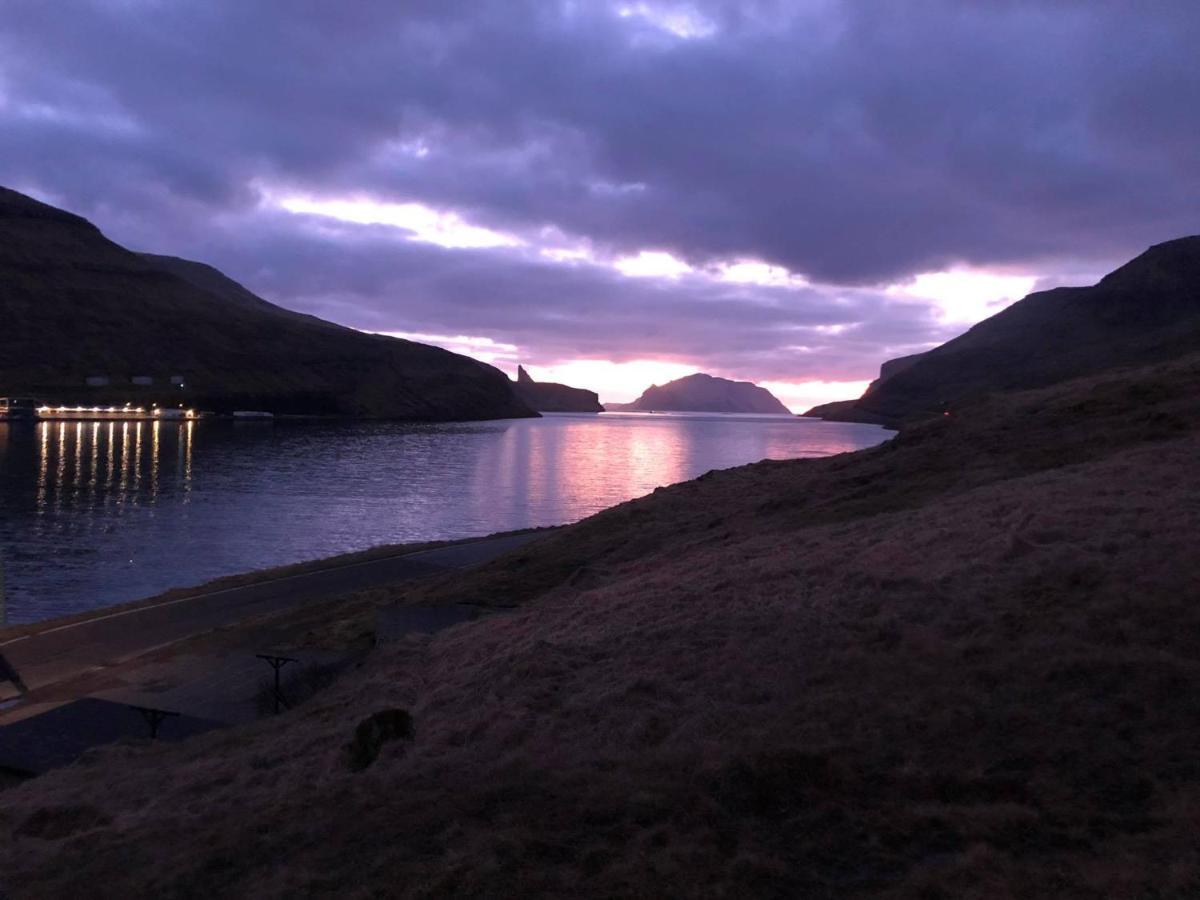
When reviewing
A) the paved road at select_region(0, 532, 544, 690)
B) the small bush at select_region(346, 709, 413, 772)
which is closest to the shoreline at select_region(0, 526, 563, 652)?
the paved road at select_region(0, 532, 544, 690)

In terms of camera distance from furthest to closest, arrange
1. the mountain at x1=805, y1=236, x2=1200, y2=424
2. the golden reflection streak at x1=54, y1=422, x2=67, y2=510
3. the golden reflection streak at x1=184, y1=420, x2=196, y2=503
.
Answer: the mountain at x1=805, y1=236, x2=1200, y2=424, the golden reflection streak at x1=184, y1=420, x2=196, y2=503, the golden reflection streak at x1=54, y1=422, x2=67, y2=510

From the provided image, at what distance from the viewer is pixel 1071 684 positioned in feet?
23.2

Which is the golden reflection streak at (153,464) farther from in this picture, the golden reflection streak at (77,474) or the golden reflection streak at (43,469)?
the golden reflection streak at (43,469)

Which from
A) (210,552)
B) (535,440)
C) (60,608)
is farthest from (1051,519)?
(535,440)

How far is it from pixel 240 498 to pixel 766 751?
51980mm

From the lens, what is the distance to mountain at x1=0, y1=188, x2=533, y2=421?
151000 millimetres

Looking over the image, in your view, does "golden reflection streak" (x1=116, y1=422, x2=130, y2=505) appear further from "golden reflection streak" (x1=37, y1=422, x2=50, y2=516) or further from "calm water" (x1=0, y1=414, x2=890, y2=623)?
"golden reflection streak" (x1=37, y1=422, x2=50, y2=516)

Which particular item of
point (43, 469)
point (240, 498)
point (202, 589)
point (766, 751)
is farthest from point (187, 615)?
point (43, 469)

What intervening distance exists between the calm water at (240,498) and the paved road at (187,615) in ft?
16.7

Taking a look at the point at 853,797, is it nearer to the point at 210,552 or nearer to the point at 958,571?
the point at 958,571

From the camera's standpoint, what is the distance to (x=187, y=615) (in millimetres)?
22484

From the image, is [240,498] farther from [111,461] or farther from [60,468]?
[111,461]

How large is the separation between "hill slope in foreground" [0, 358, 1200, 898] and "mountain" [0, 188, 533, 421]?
154m

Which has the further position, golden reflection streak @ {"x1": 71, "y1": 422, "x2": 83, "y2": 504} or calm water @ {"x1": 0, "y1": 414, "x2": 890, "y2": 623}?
golden reflection streak @ {"x1": 71, "y1": 422, "x2": 83, "y2": 504}
